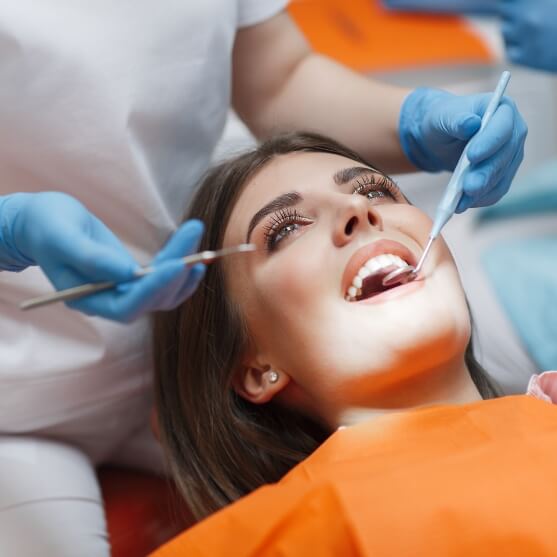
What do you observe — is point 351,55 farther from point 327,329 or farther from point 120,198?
point 327,329

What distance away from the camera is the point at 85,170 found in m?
1.23

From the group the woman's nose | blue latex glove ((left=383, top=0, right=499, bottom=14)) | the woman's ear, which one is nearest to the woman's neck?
the woman's ear

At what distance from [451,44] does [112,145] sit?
1.68m

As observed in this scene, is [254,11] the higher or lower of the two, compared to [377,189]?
higher

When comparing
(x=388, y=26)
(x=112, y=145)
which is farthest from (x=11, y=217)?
(x=388, y=26)

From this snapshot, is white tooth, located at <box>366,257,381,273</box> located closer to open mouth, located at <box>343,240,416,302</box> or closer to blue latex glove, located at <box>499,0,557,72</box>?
open mouth, located at <box>343,240,416,302</box>

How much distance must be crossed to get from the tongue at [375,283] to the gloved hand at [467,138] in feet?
0.59

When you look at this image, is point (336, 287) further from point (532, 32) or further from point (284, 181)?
point (532, 32)

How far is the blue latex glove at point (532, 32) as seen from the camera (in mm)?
1840

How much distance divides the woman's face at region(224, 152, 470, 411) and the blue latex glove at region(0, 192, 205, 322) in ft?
0.80

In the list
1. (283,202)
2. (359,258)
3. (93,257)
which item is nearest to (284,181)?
(283,202)

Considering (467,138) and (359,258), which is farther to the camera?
(467,138)

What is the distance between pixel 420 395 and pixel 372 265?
0.19 metres

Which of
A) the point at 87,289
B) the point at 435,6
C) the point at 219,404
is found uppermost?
the point at 87,289
